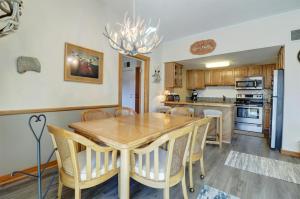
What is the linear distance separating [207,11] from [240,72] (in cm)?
296

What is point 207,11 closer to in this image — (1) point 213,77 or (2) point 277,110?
(2) point 277,110

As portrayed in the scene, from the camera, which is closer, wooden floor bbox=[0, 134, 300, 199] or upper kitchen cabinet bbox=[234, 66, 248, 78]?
wooden floor bbox=[0, 134, 300, 199]

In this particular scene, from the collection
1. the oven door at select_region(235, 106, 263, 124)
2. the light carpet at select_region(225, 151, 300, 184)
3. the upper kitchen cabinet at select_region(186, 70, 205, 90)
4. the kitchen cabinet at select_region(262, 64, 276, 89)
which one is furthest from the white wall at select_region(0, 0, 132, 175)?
the kitchen cabinet at select_region(262, 64, 276, 89)

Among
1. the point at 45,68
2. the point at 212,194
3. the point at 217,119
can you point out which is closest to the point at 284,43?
the point at 217,119

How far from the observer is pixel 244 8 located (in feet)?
9.33

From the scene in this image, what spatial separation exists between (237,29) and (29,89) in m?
4.20

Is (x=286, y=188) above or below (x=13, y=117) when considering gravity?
below

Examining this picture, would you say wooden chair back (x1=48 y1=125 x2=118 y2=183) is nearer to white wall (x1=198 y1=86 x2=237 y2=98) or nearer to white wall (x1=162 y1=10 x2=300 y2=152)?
white wall (x1=162 y1=10 x2=300 y2=152)

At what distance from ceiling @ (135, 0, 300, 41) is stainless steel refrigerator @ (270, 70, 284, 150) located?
4.06 feet

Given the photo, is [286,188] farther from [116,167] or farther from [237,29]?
[237,29]

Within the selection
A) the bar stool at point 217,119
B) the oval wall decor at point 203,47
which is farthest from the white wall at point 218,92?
the bar stool at point 217,119

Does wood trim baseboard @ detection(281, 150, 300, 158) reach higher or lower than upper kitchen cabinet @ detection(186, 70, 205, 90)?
lower

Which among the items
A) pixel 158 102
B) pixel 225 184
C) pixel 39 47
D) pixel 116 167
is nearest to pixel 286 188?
pixel 225 184

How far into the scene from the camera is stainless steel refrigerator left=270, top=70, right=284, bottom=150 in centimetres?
302
